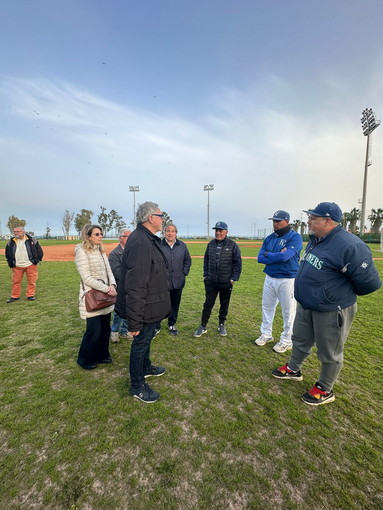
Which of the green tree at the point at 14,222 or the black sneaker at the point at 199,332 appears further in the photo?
the green tree at the point at 14,222

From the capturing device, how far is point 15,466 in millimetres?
1957

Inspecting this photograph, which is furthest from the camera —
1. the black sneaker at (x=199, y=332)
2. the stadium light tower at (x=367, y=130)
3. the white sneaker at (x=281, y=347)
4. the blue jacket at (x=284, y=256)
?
the stadium light tower at (x=367, y=130)

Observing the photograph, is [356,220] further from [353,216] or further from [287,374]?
[287,374]

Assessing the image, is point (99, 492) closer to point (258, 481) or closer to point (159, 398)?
point (159, 398)

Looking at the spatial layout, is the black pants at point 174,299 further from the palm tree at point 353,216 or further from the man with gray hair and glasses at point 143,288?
the palm tree at point 353,216

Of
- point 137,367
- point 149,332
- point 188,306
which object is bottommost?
point 188,306

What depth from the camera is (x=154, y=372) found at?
3.30 meters

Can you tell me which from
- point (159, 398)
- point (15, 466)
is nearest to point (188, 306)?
point (159, 398)

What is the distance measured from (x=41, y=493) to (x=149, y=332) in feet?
4.93

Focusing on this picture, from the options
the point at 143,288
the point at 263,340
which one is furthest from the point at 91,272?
the point at 263,340

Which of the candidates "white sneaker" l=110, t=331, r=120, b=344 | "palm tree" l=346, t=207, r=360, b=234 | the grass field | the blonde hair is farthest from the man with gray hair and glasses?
"palm tree" l=346, t=207, r=360, b=234

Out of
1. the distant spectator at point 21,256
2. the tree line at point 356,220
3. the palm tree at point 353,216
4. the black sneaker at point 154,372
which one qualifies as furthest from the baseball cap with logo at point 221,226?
the palm tree at point 353,216

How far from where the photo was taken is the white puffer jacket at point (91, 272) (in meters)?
3.16

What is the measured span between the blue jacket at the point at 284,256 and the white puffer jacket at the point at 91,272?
263cm
